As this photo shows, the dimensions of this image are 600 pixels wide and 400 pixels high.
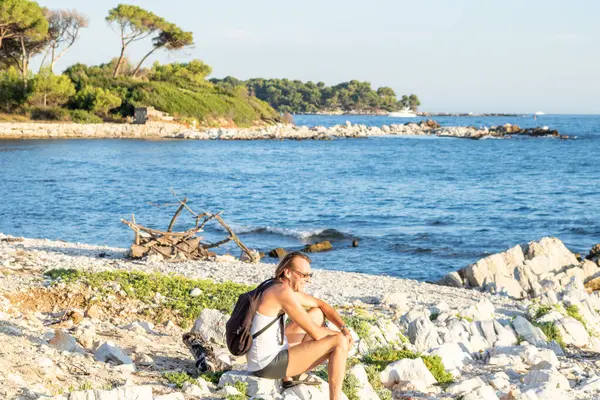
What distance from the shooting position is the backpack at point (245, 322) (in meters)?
6.29

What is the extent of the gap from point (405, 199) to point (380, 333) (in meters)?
25.4

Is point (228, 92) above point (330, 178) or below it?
above

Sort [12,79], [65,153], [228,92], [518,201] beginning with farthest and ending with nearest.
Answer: [228,92], [12,79], [65,153], [518,201]

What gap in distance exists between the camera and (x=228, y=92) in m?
89.1

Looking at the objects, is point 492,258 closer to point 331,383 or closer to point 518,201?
point 331,383

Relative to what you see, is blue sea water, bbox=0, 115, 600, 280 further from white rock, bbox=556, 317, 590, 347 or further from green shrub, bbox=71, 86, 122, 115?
white rock, bbox=556, 317, 590, 347

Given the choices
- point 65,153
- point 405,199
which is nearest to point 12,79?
point 65,153

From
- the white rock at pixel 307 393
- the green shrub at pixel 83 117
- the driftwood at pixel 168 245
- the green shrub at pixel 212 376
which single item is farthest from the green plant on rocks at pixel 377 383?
the green shrub at pixel 83 117

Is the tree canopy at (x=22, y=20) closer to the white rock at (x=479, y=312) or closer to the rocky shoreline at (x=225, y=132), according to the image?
the rocky shoreline at (x=225, y=132)

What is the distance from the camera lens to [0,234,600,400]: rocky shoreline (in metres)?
6.54

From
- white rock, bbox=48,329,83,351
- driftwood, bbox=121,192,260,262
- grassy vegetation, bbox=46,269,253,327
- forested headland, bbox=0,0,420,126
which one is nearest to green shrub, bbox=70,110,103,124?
forested headland, bbox=0,0,420,126

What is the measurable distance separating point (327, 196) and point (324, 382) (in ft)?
93.1

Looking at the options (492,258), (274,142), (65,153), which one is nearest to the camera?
(492,258)

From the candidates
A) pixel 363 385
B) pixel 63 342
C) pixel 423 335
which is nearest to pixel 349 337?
pixel 363 385
